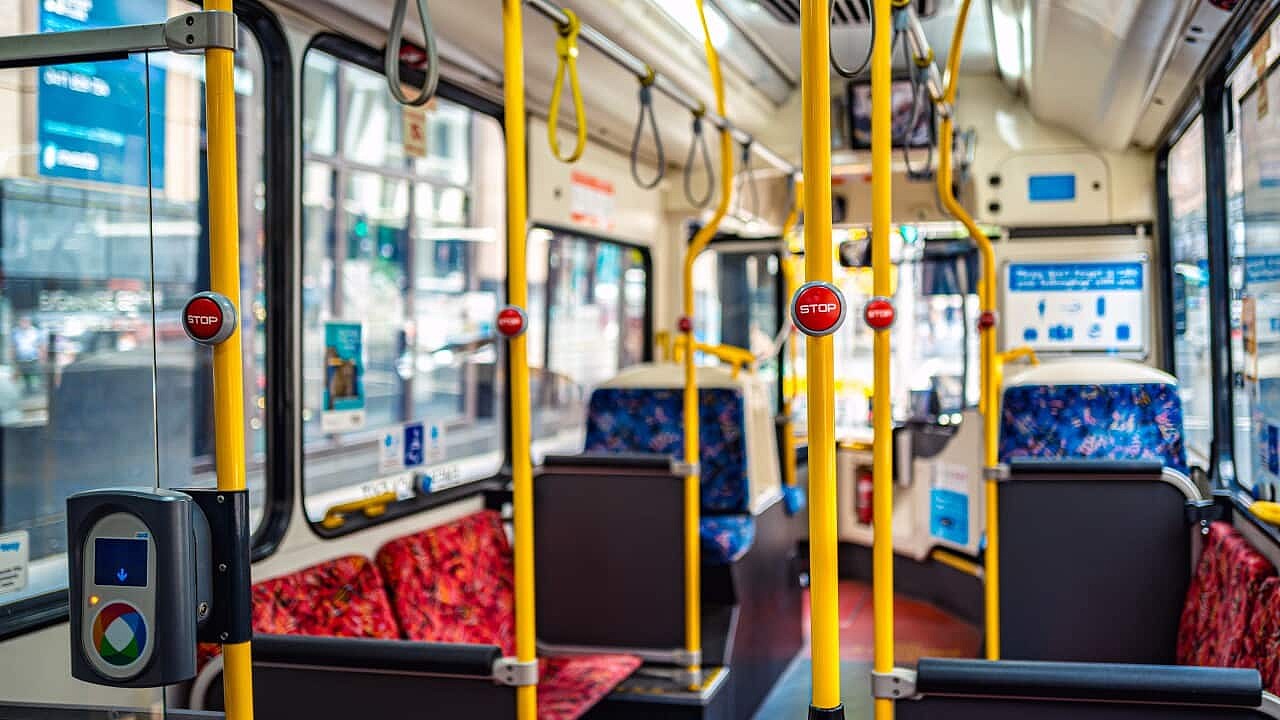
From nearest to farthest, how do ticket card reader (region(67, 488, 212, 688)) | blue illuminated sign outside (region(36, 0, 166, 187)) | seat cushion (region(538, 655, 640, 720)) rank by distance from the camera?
ticket card reader (region(67, 488, 212, 688))
blue illuminated sign outside (region(36, 0, 166, 187))
seat cushion (region(538, 655, 640, 720))

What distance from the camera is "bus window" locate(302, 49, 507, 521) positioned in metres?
3.52

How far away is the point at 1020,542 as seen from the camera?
3.41 meters

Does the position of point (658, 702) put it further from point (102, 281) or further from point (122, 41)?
point (102, 281)

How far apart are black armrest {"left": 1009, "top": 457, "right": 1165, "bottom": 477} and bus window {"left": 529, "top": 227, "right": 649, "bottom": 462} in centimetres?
232

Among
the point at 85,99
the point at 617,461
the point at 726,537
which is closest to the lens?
the point at 85,99

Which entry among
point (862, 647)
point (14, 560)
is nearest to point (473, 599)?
point (14, 560)

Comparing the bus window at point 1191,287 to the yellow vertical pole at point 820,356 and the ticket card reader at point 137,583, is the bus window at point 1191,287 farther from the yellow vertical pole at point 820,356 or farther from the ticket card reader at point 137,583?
the ticket card reader at point 137,583

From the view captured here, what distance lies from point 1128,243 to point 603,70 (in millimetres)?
3117

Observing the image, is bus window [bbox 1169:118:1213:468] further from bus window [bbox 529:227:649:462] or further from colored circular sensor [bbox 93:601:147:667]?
colored circular sensor [bbox 93:601:147:667]

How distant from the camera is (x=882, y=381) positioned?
188cm

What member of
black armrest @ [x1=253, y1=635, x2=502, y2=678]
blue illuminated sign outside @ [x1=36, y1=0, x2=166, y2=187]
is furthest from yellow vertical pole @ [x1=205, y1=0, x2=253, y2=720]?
black armrest @ [x1=253, y1=635, x2=502, y2=678]

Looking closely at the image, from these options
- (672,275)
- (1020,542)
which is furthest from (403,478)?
(672,275)

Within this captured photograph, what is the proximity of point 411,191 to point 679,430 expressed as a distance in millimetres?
1523

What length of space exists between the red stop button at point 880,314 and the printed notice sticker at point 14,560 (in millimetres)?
1798
